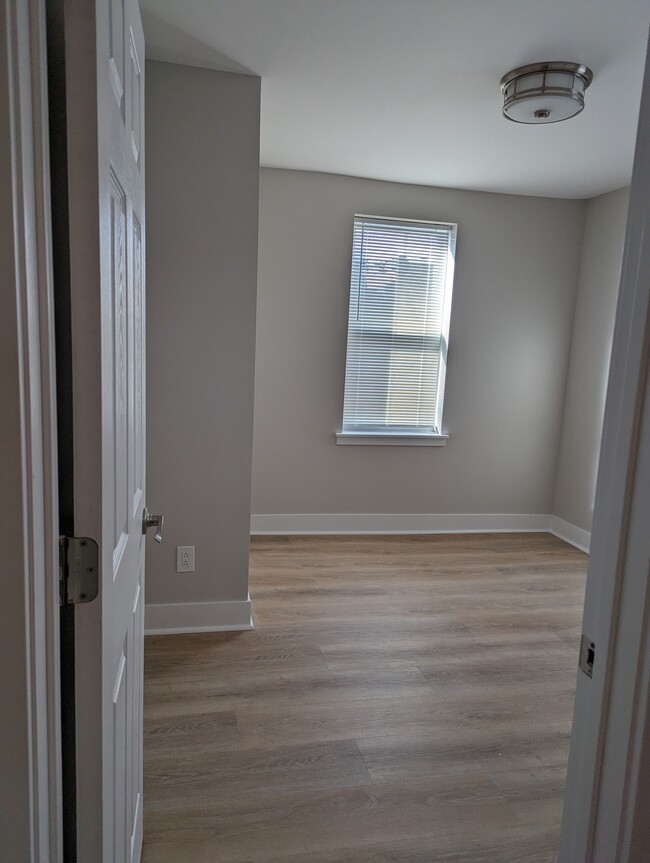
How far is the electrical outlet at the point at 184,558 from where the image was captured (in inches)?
107

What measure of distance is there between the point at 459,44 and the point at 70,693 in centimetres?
249

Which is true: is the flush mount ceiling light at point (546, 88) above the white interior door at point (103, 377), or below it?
above

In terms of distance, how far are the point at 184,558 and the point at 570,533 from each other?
3.16 m

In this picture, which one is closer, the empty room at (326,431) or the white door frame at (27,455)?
the white door frame at (27,455)

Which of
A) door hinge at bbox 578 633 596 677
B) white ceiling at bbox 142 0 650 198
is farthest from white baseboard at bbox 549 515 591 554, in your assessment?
door hinge at bbox 578 633 596 677

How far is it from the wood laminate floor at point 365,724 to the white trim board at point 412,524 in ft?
2.40

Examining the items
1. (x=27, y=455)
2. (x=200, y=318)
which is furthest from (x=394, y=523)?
(x=27, y=455)

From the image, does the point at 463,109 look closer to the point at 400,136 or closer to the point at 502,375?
the point at 400,136

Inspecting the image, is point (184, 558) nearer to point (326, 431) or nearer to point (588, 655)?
point (326, 431)

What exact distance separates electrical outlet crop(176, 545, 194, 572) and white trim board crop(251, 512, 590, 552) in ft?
4.98

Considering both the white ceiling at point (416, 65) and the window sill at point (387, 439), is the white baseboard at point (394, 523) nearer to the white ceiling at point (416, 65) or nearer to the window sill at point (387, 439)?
the window sill at point (387, 439)

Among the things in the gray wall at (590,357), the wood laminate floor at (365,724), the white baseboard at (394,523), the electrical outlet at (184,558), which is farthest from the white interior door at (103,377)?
the gray wall at (590,357)

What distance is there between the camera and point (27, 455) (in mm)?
650

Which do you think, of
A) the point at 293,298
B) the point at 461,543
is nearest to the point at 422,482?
the point at 461,543
